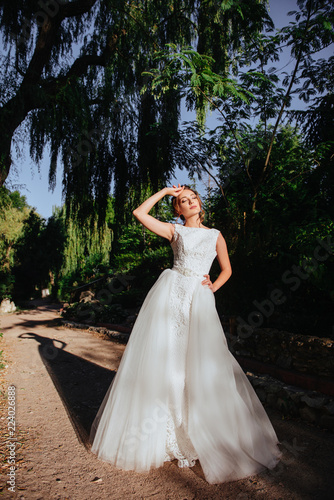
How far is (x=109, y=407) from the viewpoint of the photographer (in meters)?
2.09

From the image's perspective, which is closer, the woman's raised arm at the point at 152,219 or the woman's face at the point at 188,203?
the woman's raised arm at the point at 152,219

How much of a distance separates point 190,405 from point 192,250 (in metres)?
1.12

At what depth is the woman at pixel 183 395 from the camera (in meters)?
1.95

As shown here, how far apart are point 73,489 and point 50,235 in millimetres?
17014

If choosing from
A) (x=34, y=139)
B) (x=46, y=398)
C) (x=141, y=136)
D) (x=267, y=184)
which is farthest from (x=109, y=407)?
(x=141, y=136)

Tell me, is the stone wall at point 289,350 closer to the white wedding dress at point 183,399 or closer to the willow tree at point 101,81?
the white wedding dress at point 183,399

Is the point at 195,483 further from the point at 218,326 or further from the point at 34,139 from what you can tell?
the point at 34,139

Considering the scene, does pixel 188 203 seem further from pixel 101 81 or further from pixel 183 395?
pixel 101 81

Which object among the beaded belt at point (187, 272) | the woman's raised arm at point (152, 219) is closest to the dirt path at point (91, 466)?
the beaded belt at point (187, 272)

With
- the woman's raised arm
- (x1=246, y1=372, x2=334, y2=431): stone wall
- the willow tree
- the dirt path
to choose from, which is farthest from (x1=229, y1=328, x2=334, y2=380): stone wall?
the willow tree

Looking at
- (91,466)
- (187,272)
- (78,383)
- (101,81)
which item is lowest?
(78,383)

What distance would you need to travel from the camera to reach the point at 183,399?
7.02ft

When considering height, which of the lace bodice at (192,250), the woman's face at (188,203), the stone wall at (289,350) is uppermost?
the woman's face at (188,203)

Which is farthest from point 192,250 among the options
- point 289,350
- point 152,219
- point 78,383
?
point 78,383
